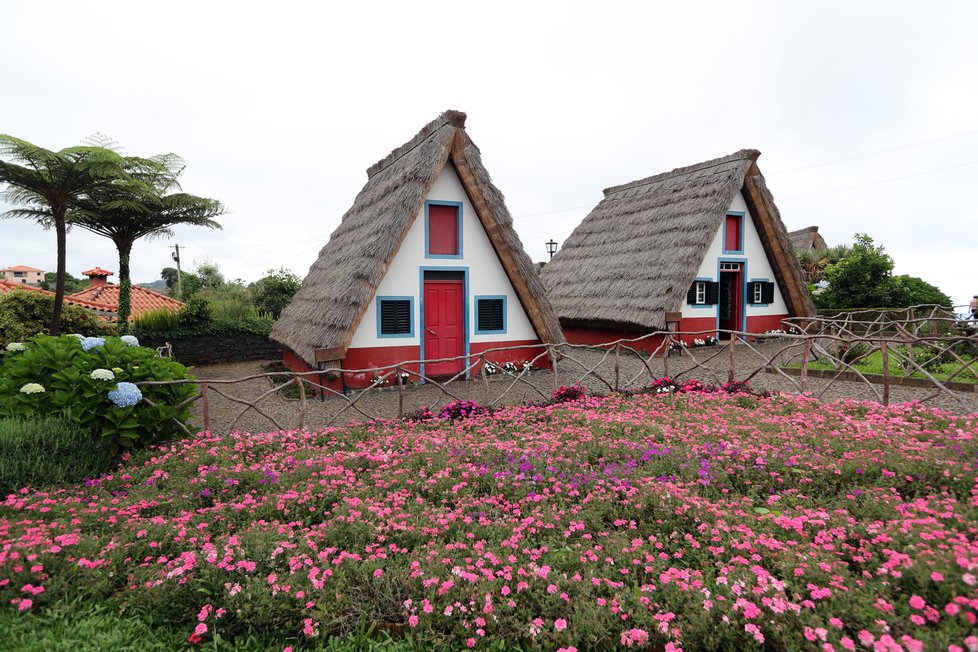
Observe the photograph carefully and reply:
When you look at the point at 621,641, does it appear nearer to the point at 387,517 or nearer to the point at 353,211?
the point at 387,517

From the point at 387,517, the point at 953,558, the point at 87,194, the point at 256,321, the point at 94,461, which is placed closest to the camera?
the point at 953,558

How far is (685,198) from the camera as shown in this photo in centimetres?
1478

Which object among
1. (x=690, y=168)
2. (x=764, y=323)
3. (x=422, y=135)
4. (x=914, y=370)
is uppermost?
(x=690, y=168)

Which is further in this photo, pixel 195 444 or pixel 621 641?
pixel 195 444

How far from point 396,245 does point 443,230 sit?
54.9 inches

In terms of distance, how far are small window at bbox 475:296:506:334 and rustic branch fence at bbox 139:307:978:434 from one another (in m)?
0.51

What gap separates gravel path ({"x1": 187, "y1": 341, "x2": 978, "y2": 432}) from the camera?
7.57 meters

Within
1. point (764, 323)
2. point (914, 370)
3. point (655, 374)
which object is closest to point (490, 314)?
point (655, 374)

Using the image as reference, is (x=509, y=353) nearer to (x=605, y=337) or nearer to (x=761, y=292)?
(x=605, y=337)

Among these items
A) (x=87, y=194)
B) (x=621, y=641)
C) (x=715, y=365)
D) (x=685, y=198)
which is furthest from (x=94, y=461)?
(x=685, y=198)

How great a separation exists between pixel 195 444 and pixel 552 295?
12.5m

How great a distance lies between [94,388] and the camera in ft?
17.2

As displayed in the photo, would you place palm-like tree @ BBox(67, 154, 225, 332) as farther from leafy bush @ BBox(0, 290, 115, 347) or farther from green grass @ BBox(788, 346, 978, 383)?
green grass @ BBox(788, 346, 978, 383)

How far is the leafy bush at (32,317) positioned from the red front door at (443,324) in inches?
375
